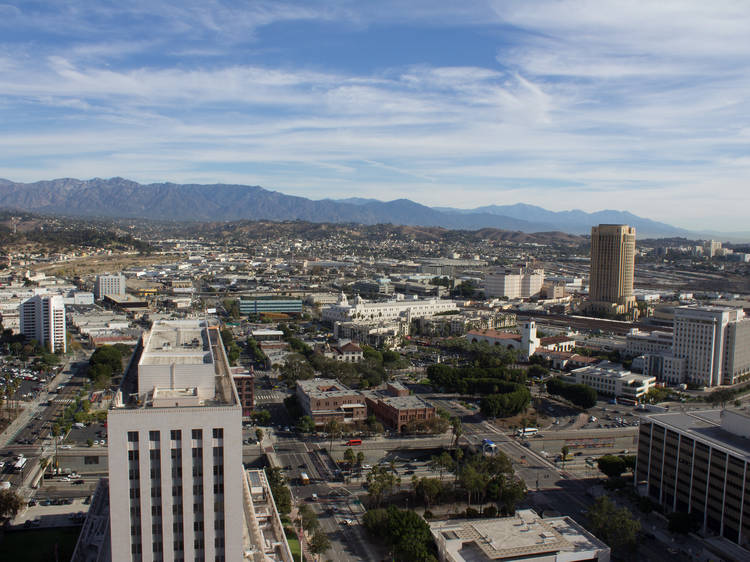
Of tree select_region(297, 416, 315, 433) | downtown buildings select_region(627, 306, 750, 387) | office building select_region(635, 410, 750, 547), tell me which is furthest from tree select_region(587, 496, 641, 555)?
downtown buildings select_region(627, 306, 750, 387)

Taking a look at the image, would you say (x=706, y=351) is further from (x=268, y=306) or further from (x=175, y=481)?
(x=268, y=306)

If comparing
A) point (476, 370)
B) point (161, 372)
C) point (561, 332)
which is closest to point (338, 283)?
point (561, 332)

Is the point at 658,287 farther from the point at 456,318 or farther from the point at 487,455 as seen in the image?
the point at 487,455

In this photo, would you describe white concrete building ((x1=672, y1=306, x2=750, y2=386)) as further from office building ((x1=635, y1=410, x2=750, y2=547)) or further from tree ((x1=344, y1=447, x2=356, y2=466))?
tree ((x1=344, y1=447, x2=356, y2=466))

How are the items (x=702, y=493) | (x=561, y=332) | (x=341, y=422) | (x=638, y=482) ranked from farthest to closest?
(x=561, y=332) < (x=341, y=422) < (x=638, y=482) < (x=702, y=493)

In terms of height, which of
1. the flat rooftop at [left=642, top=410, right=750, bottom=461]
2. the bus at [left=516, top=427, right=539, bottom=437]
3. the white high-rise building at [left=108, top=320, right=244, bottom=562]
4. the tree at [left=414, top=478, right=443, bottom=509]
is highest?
the white high-rise building at [left=108, top=320, right=244, bottom=562]

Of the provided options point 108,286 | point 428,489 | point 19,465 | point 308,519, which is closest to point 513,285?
point 108,286

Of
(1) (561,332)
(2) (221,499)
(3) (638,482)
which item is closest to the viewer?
(2) (221,499)
